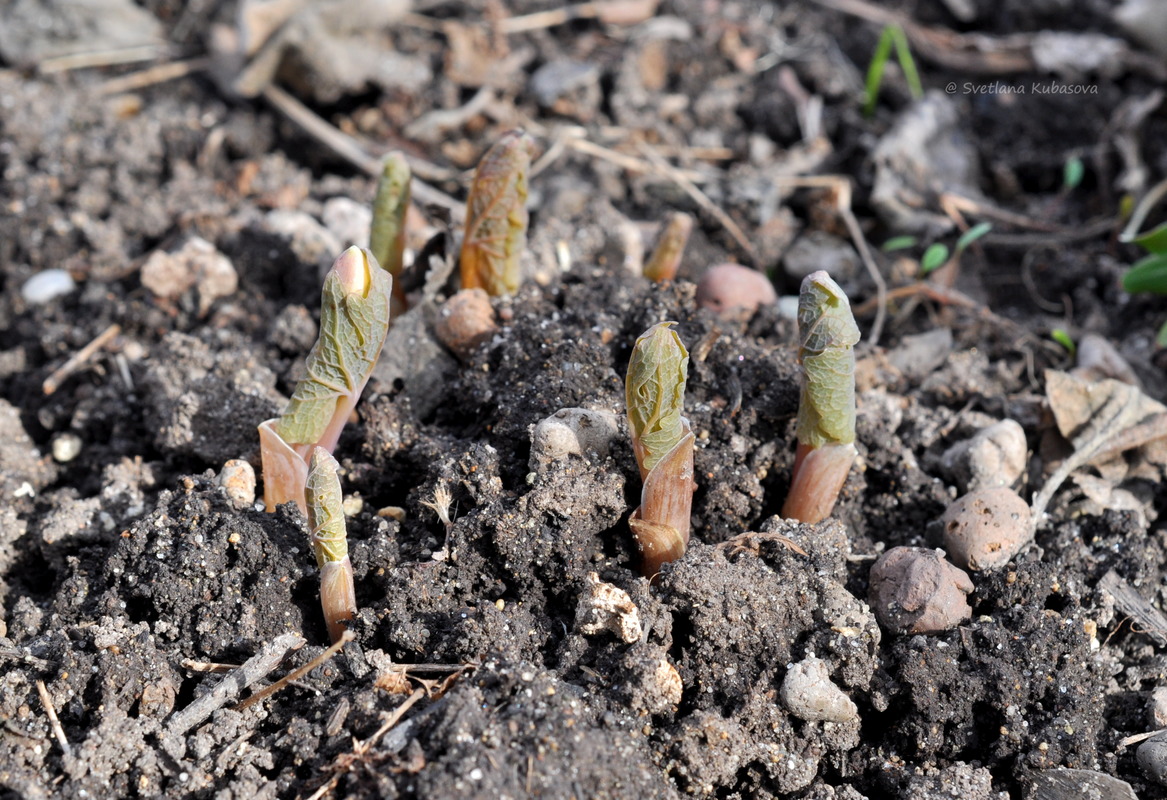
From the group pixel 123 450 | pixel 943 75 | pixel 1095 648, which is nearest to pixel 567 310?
pixel 123 450

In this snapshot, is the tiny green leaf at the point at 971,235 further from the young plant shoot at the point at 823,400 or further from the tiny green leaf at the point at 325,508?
the tiny green leaf at the point at 325,508

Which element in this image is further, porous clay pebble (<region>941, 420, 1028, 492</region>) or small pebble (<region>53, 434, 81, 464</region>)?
small pebble (<region>53, 434, 81, 464</region>)

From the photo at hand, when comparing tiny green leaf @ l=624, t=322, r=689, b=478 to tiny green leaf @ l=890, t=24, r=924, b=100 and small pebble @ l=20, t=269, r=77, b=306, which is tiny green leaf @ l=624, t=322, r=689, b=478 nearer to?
small pebble @ l=20, t=269, r=77, b=306

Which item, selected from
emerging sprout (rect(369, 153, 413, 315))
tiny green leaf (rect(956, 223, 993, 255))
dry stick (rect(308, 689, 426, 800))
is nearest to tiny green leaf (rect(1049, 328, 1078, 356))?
tiny green leaf (rect(956, 223, 993, 255))

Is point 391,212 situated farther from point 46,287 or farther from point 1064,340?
point 1064,340

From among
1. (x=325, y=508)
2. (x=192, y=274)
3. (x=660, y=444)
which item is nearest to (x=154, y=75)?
(x=192, y=274)

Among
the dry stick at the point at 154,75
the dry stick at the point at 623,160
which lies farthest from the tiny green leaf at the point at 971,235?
the dry stick at the point at 154,75
